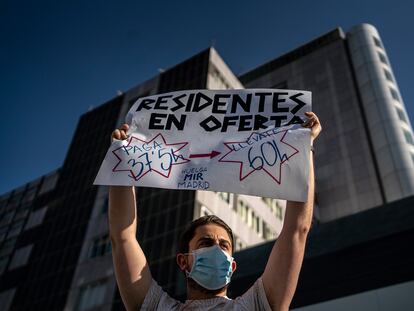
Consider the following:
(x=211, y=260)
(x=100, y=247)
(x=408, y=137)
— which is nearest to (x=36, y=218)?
(x=100, y=247)

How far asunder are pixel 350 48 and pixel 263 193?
197ft

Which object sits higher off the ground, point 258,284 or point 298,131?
point 298,131

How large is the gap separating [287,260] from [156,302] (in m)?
1.02

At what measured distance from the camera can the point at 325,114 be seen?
2180 inches

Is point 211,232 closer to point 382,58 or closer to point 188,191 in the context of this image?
point 188,191

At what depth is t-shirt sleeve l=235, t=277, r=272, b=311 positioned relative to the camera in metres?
3.00

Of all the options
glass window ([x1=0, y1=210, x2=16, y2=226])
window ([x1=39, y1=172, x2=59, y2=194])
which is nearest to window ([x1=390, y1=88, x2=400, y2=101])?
window ([x1=39, y1=172, x2=59, y2=194])

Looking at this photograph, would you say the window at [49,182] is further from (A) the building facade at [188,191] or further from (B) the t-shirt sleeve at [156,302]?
(B) the t-shirt sleeve at [156,302]

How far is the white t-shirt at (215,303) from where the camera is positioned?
3.03 meters

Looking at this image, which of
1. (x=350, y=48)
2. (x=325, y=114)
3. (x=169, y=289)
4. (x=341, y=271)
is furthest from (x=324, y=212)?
(x=341, y=271)

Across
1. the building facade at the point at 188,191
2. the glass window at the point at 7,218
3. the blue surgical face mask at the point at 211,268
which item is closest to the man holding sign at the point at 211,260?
the blue surgical face mask at the point at 211,268

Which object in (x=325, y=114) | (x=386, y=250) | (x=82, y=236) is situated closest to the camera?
(x=386, y=250)

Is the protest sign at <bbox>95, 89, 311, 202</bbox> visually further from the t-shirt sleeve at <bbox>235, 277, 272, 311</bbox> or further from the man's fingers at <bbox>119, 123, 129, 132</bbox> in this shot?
the t-shirt sleeve at <bbox>235, 277, 272, 311</bbox>

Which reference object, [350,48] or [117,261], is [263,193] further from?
[350,48]
